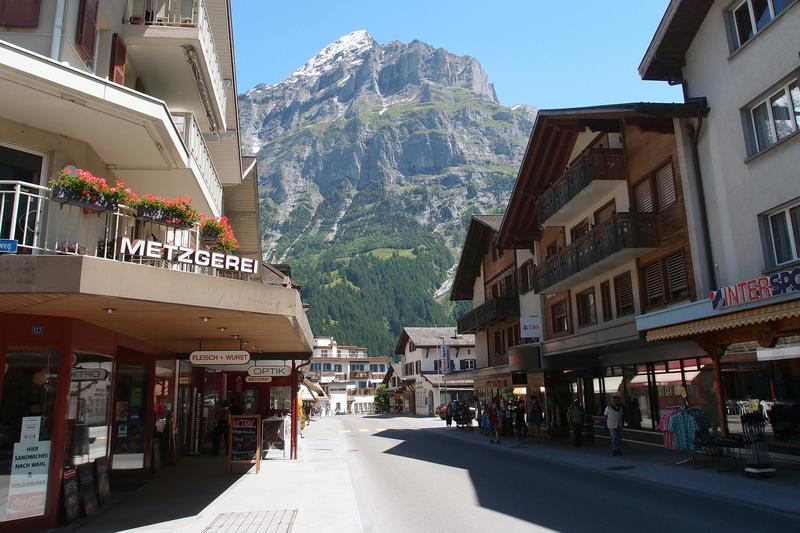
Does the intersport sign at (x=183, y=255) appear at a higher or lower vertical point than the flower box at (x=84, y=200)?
lower

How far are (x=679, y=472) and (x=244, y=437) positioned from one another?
11.5 meters

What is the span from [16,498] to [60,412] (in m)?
1.37

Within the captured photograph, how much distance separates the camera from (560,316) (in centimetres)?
2909

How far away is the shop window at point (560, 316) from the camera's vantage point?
2841 centimetres

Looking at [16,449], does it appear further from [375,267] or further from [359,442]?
[375,267]

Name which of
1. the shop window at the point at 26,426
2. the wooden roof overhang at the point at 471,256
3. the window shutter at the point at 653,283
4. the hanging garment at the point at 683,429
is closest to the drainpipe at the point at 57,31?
the shop window at the point at 26,426

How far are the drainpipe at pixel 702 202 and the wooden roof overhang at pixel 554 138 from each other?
1.78 feet

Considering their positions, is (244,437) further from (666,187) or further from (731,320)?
(666,187)

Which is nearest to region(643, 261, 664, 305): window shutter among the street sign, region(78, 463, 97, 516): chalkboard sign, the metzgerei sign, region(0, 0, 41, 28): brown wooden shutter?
the metzgerei sign

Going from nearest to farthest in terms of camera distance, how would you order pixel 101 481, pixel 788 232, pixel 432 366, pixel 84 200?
pixel 84 200
pixel 101 481
pixel 788 232
pixel 432 366

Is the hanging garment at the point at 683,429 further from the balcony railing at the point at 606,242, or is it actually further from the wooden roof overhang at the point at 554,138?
the wooden roof overhang at the point at 554,138

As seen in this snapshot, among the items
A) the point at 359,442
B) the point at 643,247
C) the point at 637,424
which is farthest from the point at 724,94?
the point at 359,442

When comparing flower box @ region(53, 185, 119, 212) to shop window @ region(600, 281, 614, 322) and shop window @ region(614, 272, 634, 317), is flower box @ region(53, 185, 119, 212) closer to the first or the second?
shop window @ region(614, 272, 634, 317)

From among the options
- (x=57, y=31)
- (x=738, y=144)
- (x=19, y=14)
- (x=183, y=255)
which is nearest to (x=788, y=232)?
(x=738, y=144)
